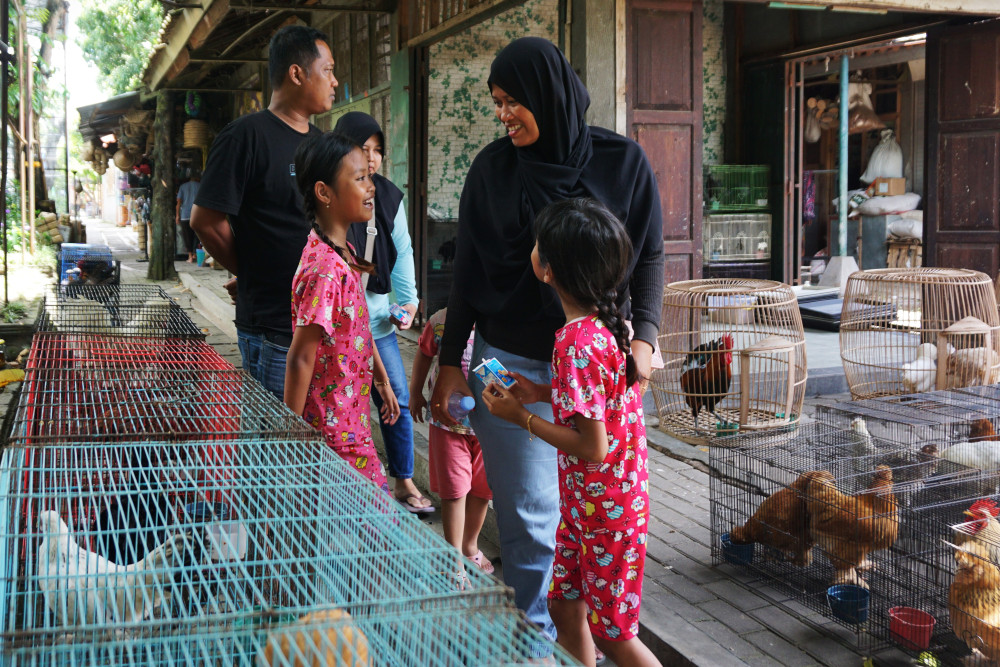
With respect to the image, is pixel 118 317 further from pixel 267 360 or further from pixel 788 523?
pixel 788 523

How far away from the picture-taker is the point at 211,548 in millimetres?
1652

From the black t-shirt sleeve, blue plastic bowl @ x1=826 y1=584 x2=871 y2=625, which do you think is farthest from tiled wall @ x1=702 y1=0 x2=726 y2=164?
the black t-shirt sleeve

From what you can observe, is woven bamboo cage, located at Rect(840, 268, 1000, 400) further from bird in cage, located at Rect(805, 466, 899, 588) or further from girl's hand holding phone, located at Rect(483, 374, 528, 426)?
girl's hand holding phone, located at Rect(483, 374, 528, 426)

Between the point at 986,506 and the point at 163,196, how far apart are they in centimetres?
1455

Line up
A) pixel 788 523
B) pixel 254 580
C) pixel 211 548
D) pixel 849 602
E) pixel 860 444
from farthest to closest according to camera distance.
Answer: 1. pixel 860 444
2. pixel 788 523
3. pixel 849 602
4. pixel 211 548
5. pixel 254 580

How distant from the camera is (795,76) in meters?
10.6

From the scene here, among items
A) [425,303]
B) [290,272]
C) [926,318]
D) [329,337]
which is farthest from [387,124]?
[329,337]

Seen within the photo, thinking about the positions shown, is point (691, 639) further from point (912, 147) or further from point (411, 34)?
point (912, 147)

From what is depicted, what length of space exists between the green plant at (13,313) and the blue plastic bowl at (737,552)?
627 centimetres

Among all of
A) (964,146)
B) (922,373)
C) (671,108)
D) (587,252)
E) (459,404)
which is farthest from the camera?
(964,146)

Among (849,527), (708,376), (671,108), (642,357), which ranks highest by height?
(671,108)

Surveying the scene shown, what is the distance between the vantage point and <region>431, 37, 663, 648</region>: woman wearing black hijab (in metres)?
2.35

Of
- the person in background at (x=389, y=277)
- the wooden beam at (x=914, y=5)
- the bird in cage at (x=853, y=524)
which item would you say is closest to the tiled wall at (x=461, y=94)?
the wooden beam at (x=914, y=5)

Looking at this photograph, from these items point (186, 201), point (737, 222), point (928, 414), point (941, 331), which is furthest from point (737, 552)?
point (186, 201)
